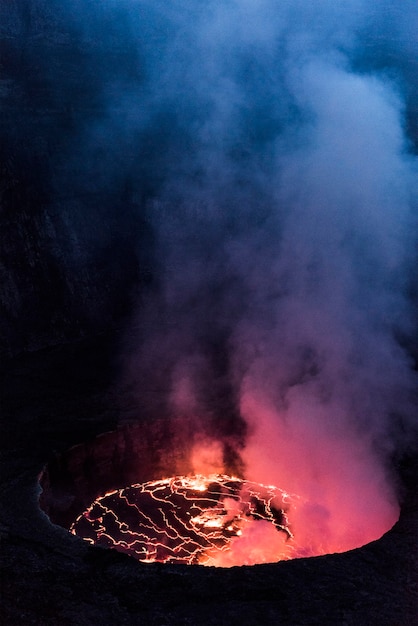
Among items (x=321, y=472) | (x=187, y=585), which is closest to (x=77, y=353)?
(x=321, y=472)

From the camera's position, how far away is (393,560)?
4.84 metres

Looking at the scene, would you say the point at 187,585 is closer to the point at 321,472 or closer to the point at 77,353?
the point at 321,472

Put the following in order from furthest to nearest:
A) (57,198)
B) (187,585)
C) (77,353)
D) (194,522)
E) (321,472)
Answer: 1. (57,198)
2. (77,353)
3. (321,472)
4. (194,522)
5. (187,585)

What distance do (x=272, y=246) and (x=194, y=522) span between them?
4.78 metres

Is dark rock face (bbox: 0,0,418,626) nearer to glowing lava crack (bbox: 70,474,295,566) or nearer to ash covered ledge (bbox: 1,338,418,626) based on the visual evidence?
ash covered ledge (bbox: 1,338,418,626)

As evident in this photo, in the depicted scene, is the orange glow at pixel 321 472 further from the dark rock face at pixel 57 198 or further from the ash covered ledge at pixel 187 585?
the dark rock face at pixel 57 198

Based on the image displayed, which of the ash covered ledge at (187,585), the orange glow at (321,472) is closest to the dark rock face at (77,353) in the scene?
the ash covered ledge at (187,585)

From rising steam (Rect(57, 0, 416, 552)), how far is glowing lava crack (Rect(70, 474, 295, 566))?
0.32m

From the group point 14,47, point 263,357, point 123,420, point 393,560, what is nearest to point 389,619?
point 393,560

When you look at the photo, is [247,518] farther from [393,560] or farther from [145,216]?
[145,216]

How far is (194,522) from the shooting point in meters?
6.51

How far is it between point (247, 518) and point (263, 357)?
2700mm

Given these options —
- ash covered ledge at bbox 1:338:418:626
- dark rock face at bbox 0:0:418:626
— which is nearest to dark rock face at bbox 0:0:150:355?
dark rock face at bbox 0:0:418:626

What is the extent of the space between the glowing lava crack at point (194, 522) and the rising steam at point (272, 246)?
0.32 meters
